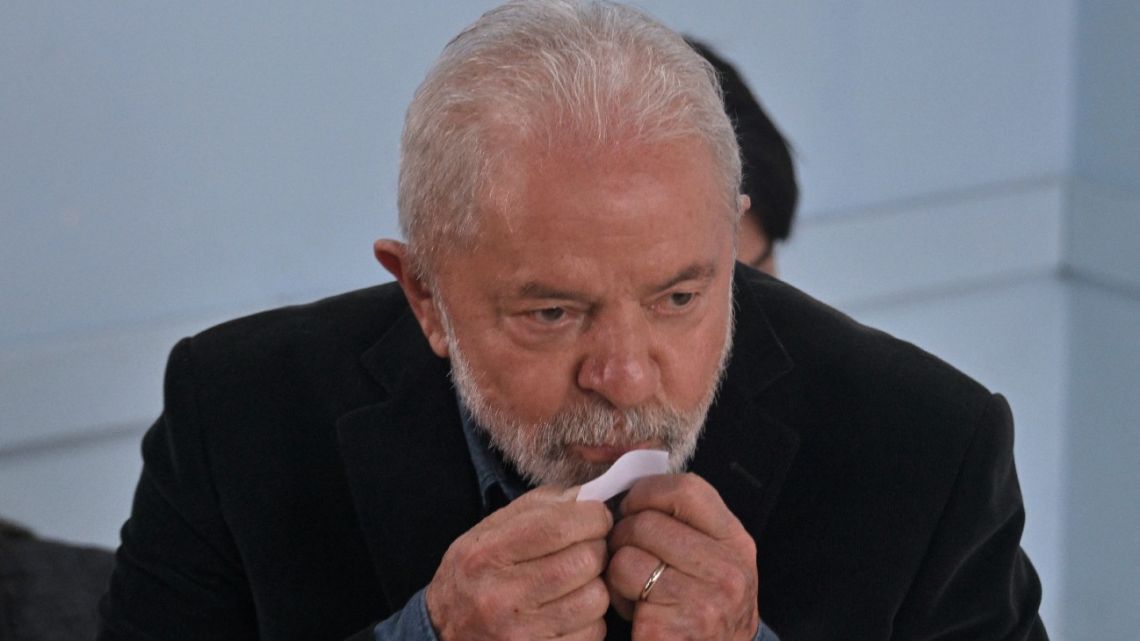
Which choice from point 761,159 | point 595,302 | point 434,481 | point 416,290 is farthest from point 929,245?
point 595,302

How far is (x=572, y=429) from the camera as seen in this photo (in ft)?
4.38

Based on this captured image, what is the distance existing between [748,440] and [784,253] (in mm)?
1642

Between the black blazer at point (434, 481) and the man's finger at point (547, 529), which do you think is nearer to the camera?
the man's finger at point (547, 529)

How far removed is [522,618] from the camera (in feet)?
4.12

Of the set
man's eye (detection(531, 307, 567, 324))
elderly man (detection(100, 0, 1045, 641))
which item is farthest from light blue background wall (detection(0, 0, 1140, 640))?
man's eye (detection(531, 307, 567, 324))

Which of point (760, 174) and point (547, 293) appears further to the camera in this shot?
point (760, 174)

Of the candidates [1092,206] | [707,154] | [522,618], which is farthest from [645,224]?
[1092,206]

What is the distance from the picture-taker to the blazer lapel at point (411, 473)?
161 centimetres

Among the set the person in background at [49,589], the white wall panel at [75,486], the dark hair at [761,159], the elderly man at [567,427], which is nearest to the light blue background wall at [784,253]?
the white wall panel at [75,486]

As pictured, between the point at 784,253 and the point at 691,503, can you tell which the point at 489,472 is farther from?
the point at 784,253

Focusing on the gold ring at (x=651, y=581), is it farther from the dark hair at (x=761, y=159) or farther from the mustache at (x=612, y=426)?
the dark hair at (x=761, y=159)

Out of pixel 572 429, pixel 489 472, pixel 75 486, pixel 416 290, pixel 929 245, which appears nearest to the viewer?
pixel 572 429

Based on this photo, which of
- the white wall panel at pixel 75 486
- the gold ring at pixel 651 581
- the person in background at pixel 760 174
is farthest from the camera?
the white wall panel at pixel 75 486

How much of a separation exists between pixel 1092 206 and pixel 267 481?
229 centimetres
